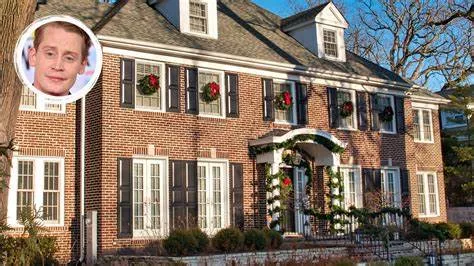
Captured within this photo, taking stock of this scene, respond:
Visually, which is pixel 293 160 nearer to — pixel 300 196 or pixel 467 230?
pixel 300 196

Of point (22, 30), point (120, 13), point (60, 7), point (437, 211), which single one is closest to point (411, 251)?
point (437, 211)

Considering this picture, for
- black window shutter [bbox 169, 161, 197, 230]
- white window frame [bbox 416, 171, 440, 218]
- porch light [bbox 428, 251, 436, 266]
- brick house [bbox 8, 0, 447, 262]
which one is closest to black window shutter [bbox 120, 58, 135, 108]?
brick house [bbox 8, 0, 447, 262]

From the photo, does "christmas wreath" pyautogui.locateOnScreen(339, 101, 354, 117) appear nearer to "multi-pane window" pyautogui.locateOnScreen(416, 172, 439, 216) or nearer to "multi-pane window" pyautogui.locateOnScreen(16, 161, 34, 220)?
"multi-pane window" pyautogui.locateOnScreen(416, 172, 439, 216)

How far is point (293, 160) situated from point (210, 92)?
4.18 m

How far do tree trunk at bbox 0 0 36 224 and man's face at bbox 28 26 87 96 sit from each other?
5.84 ft

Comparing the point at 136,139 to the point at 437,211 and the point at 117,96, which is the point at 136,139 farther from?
the point at 437,211

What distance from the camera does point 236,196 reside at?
19500 millimetres

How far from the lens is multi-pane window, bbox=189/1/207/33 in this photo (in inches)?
806

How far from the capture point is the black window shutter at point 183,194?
18078 mm

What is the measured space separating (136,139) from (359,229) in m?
7.30

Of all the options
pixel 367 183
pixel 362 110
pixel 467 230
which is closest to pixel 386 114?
pixel 362 110

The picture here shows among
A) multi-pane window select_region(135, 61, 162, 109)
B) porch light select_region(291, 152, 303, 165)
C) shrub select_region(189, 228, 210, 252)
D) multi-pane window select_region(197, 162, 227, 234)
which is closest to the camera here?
shrub select_region(189, 228, 210, 252)

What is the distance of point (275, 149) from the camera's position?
64.1 ft

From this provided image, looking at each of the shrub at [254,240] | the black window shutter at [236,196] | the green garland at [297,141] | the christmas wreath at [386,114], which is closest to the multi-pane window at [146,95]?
the black window shutter at [236,196]
